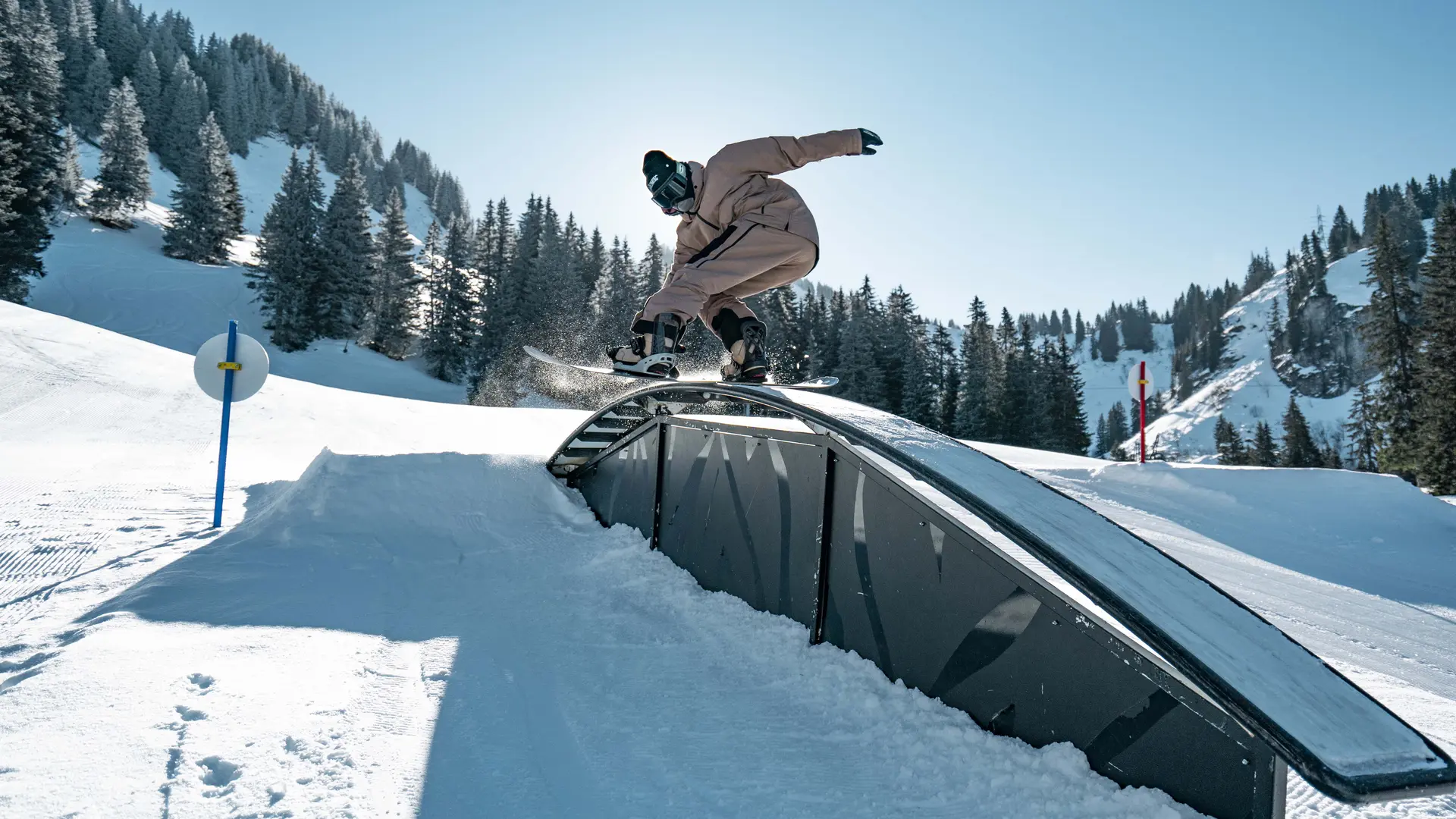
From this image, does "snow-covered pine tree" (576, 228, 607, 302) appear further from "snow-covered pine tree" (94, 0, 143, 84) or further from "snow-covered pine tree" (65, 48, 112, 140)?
"snow-covered pine tree" (94, 0, 143, 84)

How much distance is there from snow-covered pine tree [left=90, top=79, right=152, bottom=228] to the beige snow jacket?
62.3m

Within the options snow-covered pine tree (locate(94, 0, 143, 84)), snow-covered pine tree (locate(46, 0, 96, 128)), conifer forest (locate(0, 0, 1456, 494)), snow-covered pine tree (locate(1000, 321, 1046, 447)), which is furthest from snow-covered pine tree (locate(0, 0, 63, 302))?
snow-covered pine tree (locate(94, 0, 143, 84))

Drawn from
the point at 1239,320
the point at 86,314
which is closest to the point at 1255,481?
the point at 86,314

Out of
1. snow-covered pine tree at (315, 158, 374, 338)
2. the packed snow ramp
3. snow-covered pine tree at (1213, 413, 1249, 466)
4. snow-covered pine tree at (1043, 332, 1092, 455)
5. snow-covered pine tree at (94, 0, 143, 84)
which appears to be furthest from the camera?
snow-covered pine tree at (94, 0, 143, 84)

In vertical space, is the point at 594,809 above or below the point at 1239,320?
below

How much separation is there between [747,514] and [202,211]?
57.6 m

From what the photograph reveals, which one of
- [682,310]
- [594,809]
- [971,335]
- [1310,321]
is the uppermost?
[1310,321]

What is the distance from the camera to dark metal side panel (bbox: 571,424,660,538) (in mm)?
5367

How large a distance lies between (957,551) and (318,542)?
14.3 ft

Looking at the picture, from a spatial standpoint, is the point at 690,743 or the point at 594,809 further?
the point at 690,743

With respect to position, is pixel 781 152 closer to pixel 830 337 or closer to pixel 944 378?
pixel 830 337

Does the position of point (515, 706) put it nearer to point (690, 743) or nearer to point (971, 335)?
point (690, 743)

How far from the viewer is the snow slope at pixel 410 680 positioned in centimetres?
209

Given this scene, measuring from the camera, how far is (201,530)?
4695 mm
